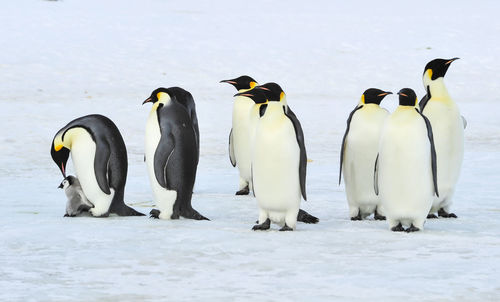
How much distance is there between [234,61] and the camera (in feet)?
53.9

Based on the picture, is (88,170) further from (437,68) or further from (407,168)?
(437,68)

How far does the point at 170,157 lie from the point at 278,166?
30.4 inches

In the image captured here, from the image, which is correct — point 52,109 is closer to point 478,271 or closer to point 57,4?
point 478,271

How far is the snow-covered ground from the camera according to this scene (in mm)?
3393

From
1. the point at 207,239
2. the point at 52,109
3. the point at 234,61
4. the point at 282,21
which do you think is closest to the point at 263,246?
the point at 207,239

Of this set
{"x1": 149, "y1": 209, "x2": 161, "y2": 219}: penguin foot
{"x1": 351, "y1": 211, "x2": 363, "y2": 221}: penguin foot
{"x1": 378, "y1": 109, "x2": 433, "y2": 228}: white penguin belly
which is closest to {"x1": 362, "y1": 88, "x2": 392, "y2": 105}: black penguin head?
{"x1": 378, "y1": 109, "x2": 433, "y2": 228}: white penguin belly

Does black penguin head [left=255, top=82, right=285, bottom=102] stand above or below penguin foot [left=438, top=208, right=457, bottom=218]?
above

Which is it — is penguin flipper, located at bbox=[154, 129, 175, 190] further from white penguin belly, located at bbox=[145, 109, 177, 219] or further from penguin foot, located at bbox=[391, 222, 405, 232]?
penguin foot, located at bbox=[391, 222, 405, 232]

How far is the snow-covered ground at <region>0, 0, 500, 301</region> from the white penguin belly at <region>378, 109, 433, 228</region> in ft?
0.53

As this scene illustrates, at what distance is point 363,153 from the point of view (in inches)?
196

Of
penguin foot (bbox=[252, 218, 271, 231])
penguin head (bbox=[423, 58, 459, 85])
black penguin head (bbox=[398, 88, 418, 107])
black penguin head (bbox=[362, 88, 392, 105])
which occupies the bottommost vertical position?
penguin foot (bbox=[252, 218, 271, 231])

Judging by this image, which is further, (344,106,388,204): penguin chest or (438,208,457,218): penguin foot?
(438,208,457,218): penguin foot

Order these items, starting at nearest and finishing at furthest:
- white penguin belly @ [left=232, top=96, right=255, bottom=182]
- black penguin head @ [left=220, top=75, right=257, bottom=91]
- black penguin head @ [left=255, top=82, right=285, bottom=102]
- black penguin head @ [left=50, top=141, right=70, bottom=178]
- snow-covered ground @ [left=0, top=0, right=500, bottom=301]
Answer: snow-covered ground @ [left=0, top=0, right=500, bottom=301], black penguin head @ [left=255, top=82, right=285, bottom=102], black penguin head @ [left=50, top=141, right=70, bottom=178], white penguin belly @ [left=232, top=96, right=255, bottom=182], black penguin head @ [left=220, top=75, right=257, bottom=91]

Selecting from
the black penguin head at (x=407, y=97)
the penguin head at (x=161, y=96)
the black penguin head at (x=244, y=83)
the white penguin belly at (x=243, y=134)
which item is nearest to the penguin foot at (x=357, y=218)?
the black penguin head at (x=407, y=97)
